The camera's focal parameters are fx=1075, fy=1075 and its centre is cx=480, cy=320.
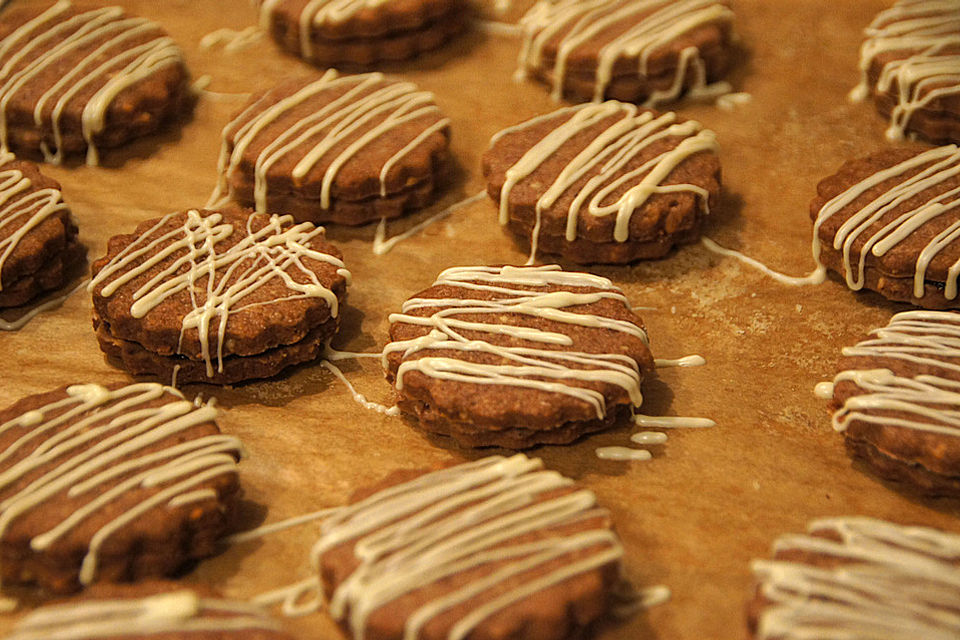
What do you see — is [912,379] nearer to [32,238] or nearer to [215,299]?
[215,299]

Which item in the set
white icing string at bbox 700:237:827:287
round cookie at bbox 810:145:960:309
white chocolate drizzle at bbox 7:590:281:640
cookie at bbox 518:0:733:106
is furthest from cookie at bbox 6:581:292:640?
cookie at bbox 518:0:733:106

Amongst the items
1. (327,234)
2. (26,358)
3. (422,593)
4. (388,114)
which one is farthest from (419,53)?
(422,593)

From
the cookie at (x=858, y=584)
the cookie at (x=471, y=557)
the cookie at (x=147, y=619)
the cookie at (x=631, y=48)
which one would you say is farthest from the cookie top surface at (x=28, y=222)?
the cookie at (x=858, y=584)

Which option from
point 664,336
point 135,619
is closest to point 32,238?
point 135,619

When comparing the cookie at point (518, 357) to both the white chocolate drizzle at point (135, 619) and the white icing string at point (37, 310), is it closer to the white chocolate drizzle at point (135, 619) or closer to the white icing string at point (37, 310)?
the white chocolate drizzle at point (135, 619)

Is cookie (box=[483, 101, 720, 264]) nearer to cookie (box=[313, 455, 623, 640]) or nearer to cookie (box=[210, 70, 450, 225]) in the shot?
cookie (box=[210, 70, 450, 225])

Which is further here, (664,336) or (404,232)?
(404,232)
